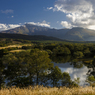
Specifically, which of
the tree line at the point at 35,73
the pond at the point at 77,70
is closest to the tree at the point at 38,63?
the tree line at the point at 35,73

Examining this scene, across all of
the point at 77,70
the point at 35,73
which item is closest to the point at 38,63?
the point at 35,73

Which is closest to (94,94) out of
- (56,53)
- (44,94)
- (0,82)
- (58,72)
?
(44,94)

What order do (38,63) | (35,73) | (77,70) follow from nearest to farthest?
(35,73) → (38,63) → (77,70)

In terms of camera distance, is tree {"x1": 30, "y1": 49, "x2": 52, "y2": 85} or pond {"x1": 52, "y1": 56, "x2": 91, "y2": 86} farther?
pond {"x1": 52, "y1": 56, "x2": 91, "y2": 86}

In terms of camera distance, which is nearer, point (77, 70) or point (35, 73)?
point (35, 73)

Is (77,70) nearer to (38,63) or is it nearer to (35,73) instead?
(38,63)

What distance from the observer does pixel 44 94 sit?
5.43 meters

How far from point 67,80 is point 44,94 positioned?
805 inches

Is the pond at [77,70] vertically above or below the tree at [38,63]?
below

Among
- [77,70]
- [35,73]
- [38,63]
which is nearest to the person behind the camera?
[35,73]

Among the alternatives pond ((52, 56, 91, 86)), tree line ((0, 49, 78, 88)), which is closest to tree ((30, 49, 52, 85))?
tree line ((0, 49, 78, 88))

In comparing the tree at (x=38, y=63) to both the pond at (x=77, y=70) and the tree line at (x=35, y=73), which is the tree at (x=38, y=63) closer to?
the tree line at (x=35, y=73)

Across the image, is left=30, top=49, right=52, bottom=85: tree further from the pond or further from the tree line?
the pond

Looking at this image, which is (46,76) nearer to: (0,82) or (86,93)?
(0,82)
